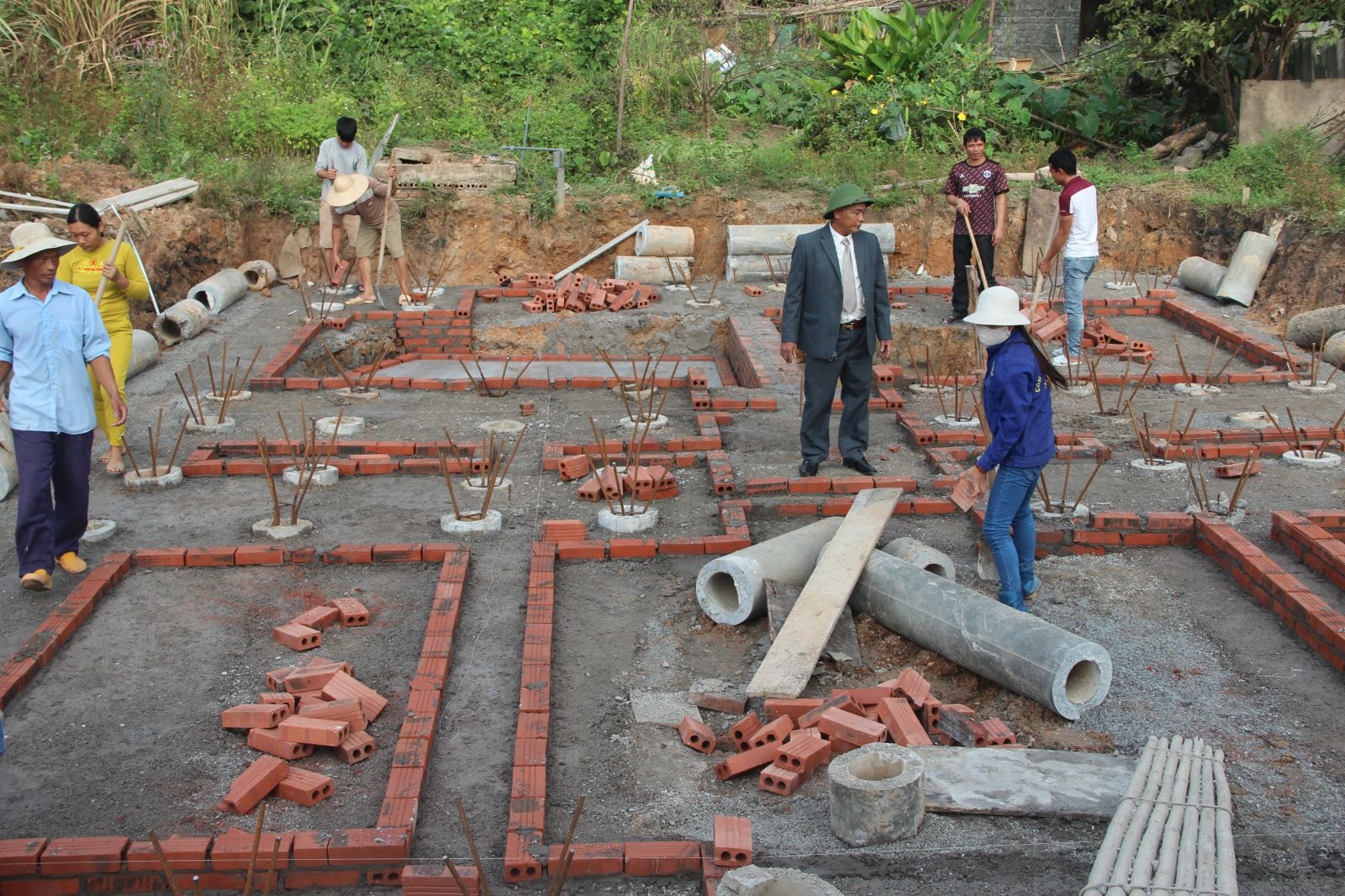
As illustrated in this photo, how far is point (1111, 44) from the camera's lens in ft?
53.9

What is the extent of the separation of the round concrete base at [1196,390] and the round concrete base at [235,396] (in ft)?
22.9

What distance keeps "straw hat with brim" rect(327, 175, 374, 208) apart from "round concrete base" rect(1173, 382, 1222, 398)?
6928 millimetres

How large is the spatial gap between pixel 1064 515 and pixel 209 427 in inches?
220

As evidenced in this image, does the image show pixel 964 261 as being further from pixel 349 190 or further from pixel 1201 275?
pixel 349 190

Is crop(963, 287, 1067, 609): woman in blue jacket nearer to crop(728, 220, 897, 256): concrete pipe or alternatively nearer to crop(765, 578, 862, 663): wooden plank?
crop(765, 578, 862, 663): wooden plank

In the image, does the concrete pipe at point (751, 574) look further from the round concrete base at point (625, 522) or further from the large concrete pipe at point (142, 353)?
the large concrete pipe at point (142, 353)

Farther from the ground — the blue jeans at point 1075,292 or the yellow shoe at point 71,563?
the blue jeans at point 1075,292

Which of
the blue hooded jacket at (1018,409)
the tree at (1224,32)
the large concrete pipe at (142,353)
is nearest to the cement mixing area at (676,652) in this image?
the large concrete pipe at (142,353)

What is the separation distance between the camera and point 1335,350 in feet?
33.3

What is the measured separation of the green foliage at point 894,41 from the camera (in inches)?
608

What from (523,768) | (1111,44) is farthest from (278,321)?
(1111,44)

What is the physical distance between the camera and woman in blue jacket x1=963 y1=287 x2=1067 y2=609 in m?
5.29

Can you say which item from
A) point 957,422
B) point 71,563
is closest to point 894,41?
point 957,422

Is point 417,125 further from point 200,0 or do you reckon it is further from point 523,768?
point 523,768
